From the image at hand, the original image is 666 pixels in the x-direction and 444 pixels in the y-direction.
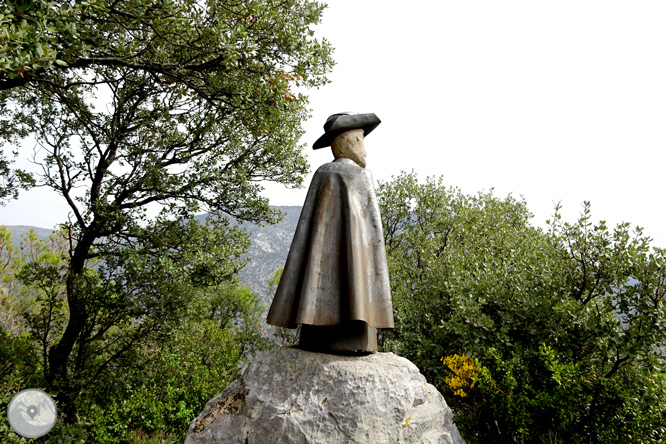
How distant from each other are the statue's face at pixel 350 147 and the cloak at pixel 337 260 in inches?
4.5

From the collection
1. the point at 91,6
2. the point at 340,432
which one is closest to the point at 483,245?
the point at 340,432

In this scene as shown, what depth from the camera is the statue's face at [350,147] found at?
3.85 m

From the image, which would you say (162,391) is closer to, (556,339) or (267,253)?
(556,339)

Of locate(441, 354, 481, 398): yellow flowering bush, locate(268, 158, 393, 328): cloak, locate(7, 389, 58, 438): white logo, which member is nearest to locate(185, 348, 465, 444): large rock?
locate(268, 158, 393, 328): cloak

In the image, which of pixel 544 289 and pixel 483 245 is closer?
pixel 544 289

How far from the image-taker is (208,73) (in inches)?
267

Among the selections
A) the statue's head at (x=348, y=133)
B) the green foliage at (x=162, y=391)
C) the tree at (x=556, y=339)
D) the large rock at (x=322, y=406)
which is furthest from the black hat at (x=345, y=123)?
the green foliage at (x=162, y=391)

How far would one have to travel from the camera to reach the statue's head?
12.6ft

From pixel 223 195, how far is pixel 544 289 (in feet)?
20.9

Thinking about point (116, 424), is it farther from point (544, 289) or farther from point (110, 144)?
point (544, 289)

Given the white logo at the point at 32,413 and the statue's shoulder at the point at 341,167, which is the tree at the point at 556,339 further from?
the white logo at the point at 32,413

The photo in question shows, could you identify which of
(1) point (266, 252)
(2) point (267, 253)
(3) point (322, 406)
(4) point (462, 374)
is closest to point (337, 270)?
(3) point (322, 406)

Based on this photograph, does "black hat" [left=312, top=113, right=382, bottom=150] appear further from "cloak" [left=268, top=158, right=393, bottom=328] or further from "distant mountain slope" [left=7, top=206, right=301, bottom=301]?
"distant mountain slope" [left=7, top=206, right=301, bottom=301]

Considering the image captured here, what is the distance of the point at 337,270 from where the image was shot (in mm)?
3463
